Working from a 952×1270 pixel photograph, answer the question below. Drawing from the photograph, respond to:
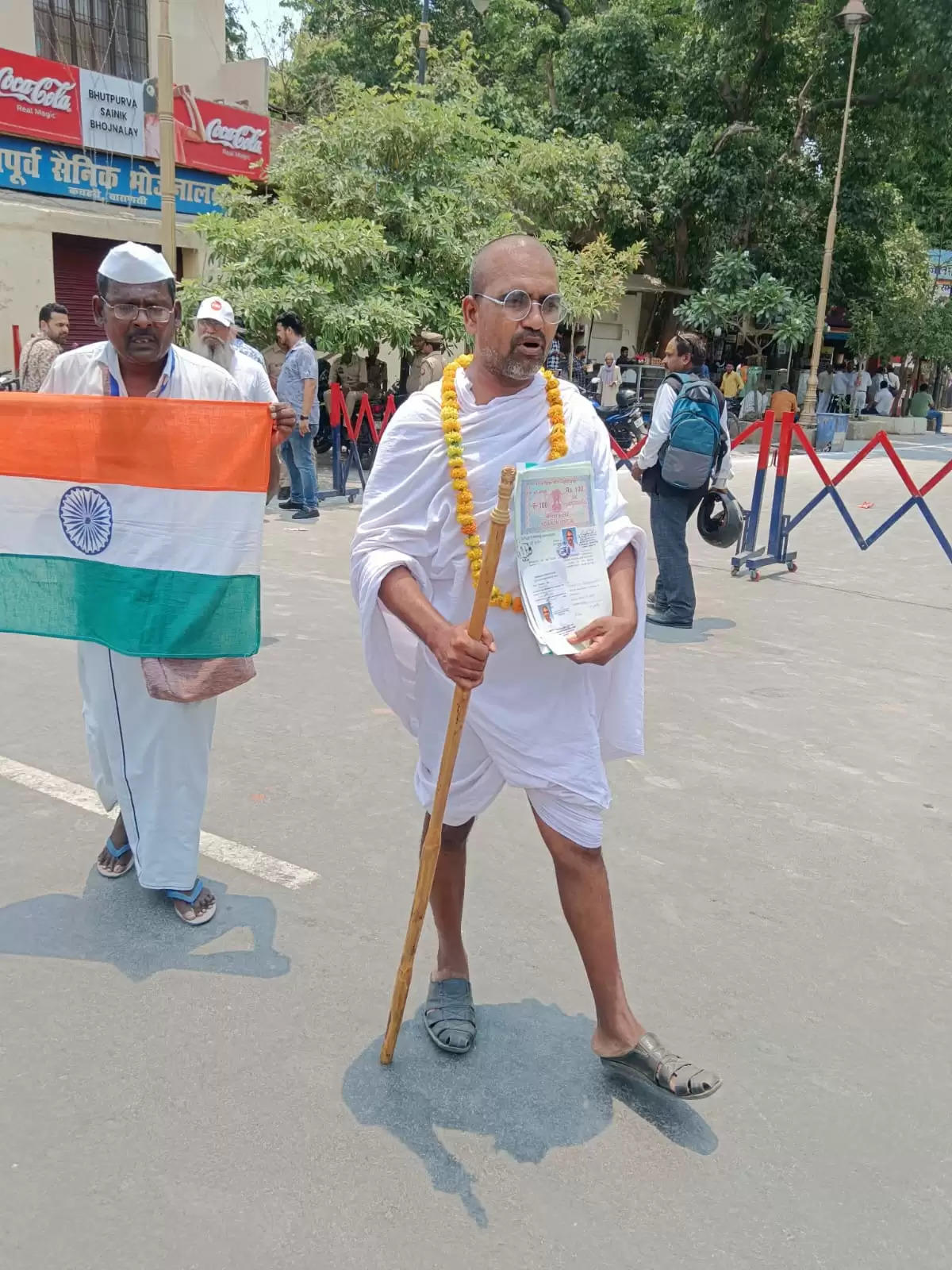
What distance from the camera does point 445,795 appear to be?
2.54m

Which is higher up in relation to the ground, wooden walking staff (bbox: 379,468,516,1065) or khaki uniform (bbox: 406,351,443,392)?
khaki uniform (bbox: 406,351,443,392)

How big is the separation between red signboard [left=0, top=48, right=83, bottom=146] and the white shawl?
16.4 m

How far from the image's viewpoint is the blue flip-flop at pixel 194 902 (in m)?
3.35

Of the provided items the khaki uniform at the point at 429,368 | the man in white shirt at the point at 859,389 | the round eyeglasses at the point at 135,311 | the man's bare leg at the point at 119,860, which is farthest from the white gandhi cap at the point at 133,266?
the man in white shirt at the point at 859,389

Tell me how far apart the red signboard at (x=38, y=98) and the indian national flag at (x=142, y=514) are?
1529 cm

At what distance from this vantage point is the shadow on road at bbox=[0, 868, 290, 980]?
3.15 meters

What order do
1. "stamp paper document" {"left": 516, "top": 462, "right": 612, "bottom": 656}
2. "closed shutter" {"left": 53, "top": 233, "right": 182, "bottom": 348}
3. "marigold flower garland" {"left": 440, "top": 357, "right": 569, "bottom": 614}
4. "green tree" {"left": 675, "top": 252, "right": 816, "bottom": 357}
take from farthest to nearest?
"green tree" {"left": 675, "top": 252, "right": 816, "bottom": 357}, "closed shutter" {"left": 53, "top": 233, "right": 182, "bottom": 348}, "marigold flower garland" {"left": 440, "top": 357, "right": 569, "bottom": 614}, "stamp paper document" {"left": 516, "top": 462, "right": 612, "bottom": 656}

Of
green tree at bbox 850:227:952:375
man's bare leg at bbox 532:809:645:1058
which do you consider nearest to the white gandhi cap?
man's bare leg at bbox 532:809:645:1058

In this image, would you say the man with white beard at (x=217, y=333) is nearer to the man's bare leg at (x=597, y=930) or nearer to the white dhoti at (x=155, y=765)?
the white dhoti at (x=155, y=765)

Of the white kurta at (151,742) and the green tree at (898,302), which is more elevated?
the green tree at (898,302)

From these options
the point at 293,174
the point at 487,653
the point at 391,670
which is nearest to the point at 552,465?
the point at 487,653

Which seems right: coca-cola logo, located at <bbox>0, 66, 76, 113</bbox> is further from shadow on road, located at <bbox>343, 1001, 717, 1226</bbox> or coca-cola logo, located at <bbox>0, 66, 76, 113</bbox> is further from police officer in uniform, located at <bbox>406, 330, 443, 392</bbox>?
shadow on road, located at <bbox>343, 1001, 717, 1226</bbox>

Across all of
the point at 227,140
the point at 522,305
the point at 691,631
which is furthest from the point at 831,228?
the point at 522,305

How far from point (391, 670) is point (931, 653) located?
5260mm
